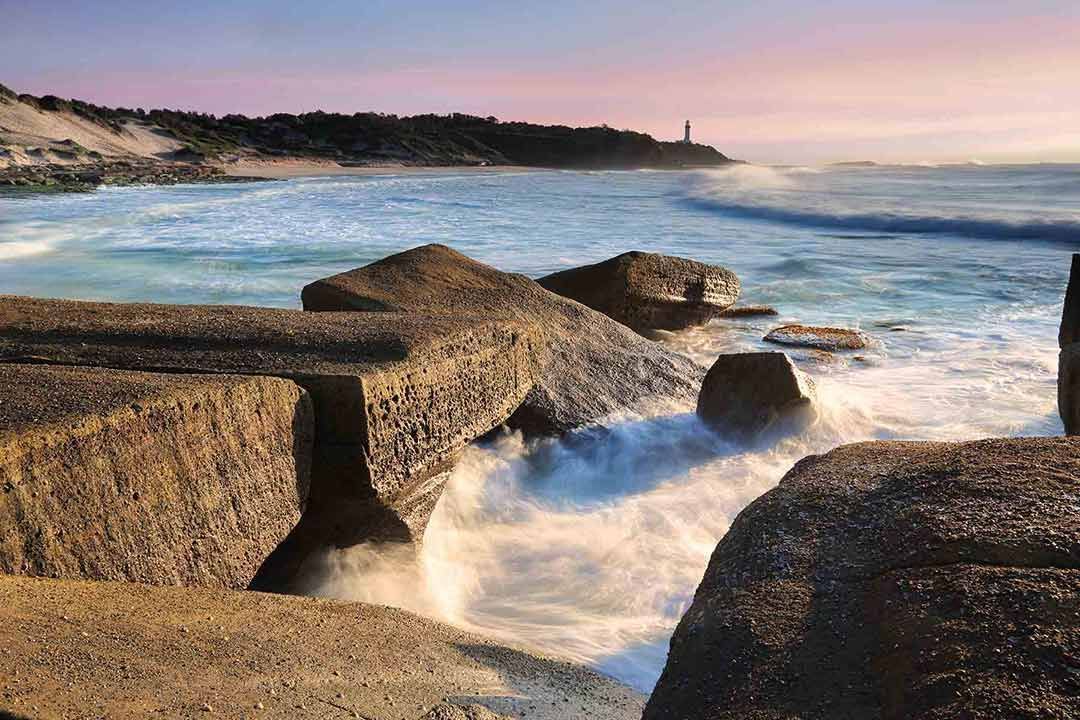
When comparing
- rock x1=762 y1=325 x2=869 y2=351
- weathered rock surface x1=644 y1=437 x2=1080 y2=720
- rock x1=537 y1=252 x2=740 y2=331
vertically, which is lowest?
rock x1=762 y1=325 x2=869 y2=351

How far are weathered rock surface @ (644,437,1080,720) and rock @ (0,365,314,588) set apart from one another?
1.02 metres

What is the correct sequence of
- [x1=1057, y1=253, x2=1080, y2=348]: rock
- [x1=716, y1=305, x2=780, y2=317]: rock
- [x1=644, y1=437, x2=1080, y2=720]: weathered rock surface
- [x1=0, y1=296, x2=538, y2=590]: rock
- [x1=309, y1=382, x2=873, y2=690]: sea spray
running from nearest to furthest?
[x1=644, y1=437, x2=1080, y2=720]: weathered rock surface
[x1=0, y1=296, x2=538, y2=590]: rock
[x1=309, y1=382, x2=873, y2=690]: sea spray
[x1=1057, y1=253, x2=1080, y2=348]: rock
[x1=716, y1=305, x2=780, y2=317]: rock

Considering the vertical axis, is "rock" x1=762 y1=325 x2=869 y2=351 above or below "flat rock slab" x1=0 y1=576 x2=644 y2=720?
below

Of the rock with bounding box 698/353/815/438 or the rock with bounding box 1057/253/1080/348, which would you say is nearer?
the rock with bounding box 698/353/815/438

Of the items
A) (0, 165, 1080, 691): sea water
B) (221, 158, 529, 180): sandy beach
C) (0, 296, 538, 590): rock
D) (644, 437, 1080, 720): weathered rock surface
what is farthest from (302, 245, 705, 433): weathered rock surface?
(221, 158, 529, 180): sandy beach

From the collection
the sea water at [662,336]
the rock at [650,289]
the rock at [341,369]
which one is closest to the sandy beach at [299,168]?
the sea water at [662,336]

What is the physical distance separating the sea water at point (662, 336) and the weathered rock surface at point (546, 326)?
126 mm

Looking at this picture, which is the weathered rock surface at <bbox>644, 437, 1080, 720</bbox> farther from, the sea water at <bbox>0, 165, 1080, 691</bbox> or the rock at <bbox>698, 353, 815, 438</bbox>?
the rock at <bbox>698, 353, 815, 438</bbox>

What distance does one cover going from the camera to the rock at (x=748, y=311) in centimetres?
751

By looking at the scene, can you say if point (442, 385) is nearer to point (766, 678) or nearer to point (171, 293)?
point (766, 678)

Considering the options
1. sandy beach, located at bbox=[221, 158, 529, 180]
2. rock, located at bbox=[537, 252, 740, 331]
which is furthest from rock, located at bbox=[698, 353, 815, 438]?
sandy beach, located at bbox=[221, 158, 529, 180]

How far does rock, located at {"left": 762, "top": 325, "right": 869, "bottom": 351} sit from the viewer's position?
6.45m

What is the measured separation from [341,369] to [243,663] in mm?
982

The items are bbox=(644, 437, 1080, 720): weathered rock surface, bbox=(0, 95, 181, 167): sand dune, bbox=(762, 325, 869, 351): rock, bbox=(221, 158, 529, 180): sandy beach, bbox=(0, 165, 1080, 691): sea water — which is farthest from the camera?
bbox=(221, 158, 529, 180): sandy beach
